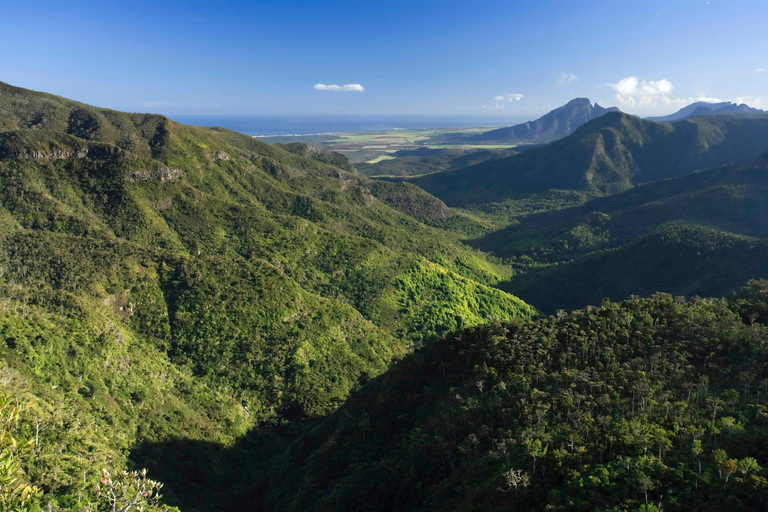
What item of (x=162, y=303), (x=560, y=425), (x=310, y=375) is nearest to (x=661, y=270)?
(x=310, y=375)

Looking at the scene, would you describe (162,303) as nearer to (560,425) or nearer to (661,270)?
(560,425)

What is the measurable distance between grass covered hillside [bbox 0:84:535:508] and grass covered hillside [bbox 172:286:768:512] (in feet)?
65.3

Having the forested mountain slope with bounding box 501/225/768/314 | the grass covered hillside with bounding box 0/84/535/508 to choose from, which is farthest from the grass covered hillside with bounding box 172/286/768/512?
the forested mountain slope with bounding box 501/225/768/314

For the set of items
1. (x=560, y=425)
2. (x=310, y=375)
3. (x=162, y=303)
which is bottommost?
(x=310, y=375)

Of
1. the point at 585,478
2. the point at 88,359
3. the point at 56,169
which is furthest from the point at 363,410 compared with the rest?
the point at 56,169

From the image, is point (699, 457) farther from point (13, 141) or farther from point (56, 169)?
point (13, 141)

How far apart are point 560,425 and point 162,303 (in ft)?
318

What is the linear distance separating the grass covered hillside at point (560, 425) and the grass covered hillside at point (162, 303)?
19.9 metres

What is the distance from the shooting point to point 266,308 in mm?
111188

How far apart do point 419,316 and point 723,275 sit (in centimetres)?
11850

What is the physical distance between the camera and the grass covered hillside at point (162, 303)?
68.8 meters

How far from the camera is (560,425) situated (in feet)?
156

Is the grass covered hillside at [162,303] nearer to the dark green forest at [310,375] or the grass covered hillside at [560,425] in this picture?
the dark green forest at [310,375]

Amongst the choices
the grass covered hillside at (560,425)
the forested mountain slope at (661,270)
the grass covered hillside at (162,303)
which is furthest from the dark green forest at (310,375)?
the forested mountain slope at (661,270)
